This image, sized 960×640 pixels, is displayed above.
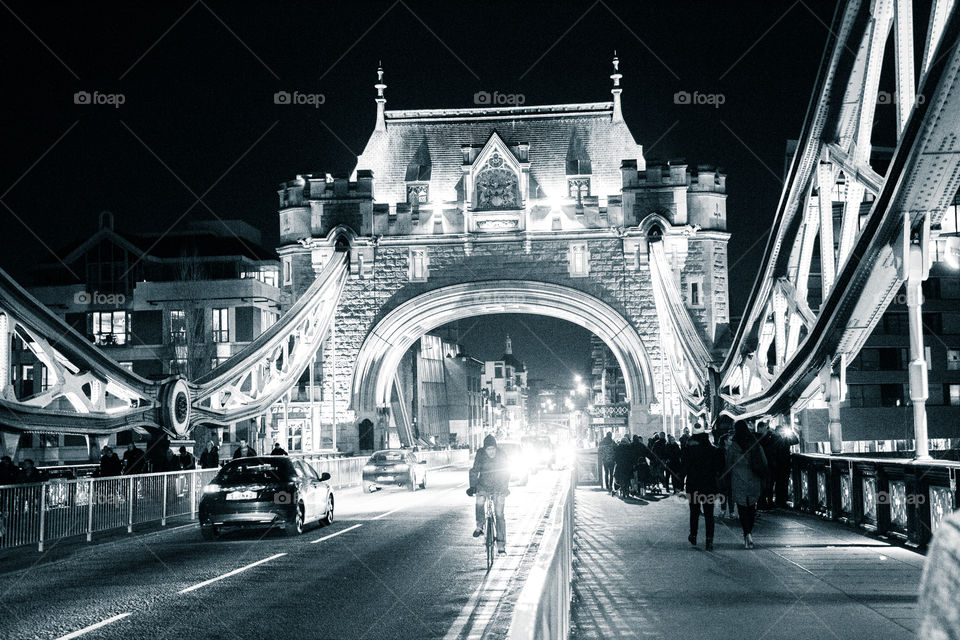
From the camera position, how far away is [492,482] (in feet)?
43.1

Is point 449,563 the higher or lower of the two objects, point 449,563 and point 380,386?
the lower

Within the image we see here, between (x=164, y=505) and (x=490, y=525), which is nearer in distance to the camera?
(x=490, y=525)

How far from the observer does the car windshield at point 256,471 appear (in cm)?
1598

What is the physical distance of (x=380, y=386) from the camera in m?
44.8

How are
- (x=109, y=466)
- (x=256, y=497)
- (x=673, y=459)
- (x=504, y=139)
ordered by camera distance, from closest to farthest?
1. (x=256, y=497)
2. (x=109, y=466)
3. (x=673, y=459)
4. (x=504, y=139)

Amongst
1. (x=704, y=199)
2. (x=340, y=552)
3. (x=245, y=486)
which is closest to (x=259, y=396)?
(x=704, y=199)

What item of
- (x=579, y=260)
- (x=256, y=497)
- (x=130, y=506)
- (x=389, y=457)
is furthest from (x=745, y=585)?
(x=579, y=260)

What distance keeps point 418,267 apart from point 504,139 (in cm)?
605

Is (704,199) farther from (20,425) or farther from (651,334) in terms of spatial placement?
(20,425)

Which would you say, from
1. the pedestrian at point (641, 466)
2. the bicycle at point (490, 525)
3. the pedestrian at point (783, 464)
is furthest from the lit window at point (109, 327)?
the bicycle at point (490, 525)

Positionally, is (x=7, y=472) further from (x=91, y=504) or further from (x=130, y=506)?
(x=130, y=506)

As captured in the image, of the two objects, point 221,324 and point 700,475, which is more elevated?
point 221,324

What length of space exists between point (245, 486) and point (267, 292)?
39.9m

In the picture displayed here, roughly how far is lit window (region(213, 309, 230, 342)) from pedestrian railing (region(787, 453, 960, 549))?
127 ft
